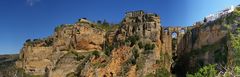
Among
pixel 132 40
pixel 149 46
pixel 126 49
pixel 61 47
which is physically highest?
pixel 132 40

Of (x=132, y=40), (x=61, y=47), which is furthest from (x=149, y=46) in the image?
(x=61, y=47)

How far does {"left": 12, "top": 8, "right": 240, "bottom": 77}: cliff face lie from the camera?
308 feet

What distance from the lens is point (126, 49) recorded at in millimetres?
95625

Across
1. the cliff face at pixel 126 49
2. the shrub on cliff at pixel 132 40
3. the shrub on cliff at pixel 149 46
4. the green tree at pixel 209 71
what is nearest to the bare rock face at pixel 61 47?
the cliff face at pixel 126 49

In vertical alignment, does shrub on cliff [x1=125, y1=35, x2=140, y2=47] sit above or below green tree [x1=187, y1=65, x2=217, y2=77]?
above

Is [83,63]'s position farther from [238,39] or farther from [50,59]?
[238,39]

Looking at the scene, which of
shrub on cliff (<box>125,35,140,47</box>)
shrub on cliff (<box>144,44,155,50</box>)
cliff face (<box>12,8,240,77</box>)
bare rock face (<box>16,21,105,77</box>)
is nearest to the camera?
cliff face (<box>12,8,240,77</box>)

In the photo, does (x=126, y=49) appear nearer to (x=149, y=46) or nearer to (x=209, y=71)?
(x=149, y=46)

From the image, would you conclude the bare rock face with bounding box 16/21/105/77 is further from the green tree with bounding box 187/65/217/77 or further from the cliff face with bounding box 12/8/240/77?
the green tree with bounding box 187/65/217/77

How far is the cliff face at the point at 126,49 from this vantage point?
3693 inches

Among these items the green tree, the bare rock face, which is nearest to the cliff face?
the bare rock face

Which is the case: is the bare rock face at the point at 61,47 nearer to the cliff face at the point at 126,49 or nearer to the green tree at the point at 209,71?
the cliff face at the point at 126,49

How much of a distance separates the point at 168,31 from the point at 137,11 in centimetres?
637

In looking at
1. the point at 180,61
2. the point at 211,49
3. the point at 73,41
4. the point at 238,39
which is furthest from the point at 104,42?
the point at 238,39
